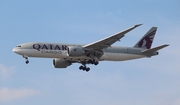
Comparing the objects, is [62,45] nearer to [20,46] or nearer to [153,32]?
[20,46]

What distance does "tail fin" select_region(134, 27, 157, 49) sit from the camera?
238 feet

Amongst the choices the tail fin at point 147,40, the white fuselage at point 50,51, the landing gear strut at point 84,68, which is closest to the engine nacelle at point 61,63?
the landing gear strut at point 84,68

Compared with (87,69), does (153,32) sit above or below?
above

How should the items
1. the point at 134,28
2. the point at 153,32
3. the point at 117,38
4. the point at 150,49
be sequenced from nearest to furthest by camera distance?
the point at 134,28 < the point at 117,38 < the point at 150,49 < the point at 153,32

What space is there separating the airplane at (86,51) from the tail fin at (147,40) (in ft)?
3.88

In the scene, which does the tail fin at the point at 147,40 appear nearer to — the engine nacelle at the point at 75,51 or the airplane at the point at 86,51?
the airplane at the point at 86,51

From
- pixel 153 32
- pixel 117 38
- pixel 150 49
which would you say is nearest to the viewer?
pixel 117 38

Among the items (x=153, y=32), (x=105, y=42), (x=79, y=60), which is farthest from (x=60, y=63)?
(x=153, y=32)

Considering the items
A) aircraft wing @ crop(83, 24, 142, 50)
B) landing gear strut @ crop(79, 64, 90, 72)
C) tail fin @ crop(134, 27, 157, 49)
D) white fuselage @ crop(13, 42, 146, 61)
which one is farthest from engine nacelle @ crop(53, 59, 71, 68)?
tail fin @ crop(134, 27, 157, 49)

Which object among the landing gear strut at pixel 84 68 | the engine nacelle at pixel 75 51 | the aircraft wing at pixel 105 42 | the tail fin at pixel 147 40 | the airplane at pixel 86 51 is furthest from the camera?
the tail fin at pixel 147 40

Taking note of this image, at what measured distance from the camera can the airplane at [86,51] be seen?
6469 centimetres

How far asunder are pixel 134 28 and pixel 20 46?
16.2 meters

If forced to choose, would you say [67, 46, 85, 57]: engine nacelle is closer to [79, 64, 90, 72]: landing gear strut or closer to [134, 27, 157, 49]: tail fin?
[79, 64, 90, 72]: landing gear strut

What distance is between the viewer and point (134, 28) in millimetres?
59000
